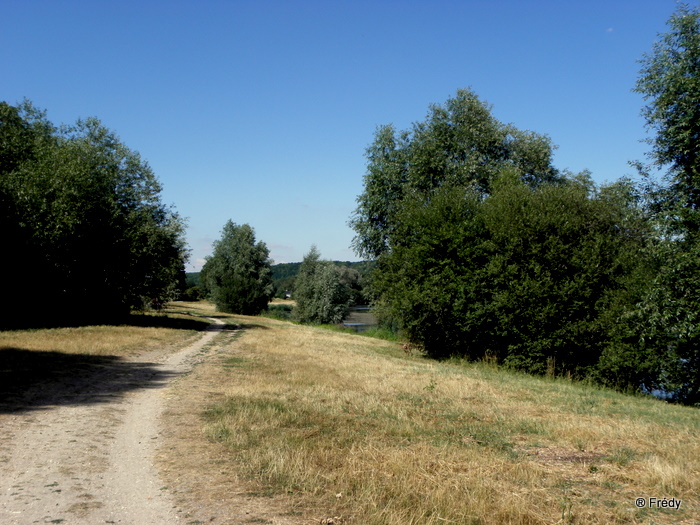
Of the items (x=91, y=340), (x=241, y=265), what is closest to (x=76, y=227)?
(x=91, y=340)

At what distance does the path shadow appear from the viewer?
37.1ft

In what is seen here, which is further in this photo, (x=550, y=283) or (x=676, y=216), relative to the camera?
(x=550, y=283)

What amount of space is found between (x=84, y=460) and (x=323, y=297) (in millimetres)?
59304

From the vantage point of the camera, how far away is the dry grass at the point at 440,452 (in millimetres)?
6293

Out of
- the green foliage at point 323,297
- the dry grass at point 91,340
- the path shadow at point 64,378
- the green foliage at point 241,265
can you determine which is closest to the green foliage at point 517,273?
the dry grass at point 91,340

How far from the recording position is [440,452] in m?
8.48

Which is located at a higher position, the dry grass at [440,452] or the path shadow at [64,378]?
the dry grass at [440,452]

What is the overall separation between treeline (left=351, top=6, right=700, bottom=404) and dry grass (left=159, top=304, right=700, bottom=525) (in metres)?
5.13

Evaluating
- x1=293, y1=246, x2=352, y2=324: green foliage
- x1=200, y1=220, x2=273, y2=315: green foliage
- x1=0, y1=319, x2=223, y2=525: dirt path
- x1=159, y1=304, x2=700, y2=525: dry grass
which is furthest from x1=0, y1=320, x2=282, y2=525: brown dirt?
x1=200, y1=220, x2=273, y2=315: green foliage

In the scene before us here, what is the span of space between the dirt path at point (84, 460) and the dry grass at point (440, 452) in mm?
667

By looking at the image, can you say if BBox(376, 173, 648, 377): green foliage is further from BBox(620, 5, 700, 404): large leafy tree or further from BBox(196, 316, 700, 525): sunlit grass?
BBox(196, 316, 700, 525): sunlit grass

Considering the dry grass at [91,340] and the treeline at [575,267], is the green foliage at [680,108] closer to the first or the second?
the treeline at [575,267]

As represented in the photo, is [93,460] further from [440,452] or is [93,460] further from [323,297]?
[323,297]

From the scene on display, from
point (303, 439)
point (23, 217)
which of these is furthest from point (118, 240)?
point (303, 439)
